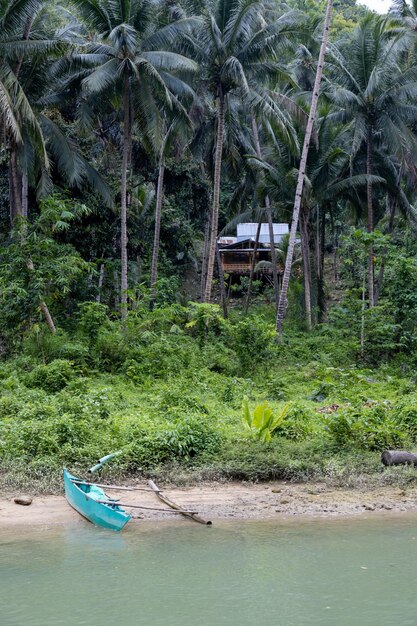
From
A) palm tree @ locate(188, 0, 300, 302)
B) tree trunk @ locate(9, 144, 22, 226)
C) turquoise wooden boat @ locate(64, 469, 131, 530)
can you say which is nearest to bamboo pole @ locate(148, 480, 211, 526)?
turquoise wooden boat @ locate(64, 469, 131, 530)

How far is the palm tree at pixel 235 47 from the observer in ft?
69.3

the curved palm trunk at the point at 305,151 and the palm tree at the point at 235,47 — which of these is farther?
the palm tree at the point at 235,47

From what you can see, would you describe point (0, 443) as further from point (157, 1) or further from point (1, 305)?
point (157, 1)

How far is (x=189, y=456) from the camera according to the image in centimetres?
1027

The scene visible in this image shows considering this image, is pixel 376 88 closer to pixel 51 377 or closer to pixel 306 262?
pixel 306 262

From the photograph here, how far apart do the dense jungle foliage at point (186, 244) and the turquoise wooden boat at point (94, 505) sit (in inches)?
34.6

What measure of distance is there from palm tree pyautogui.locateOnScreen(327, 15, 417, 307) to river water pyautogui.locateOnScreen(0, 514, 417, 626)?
16.6 metres

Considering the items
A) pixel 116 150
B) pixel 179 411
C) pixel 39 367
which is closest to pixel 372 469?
pixel 179 411

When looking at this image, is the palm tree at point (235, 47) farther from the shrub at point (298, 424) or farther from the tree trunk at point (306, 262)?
the shrub at point (298, 424)

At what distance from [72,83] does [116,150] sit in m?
5.66

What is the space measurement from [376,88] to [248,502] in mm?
18155

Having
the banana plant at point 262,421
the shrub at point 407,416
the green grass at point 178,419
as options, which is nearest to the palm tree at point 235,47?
the green grass at point 178,419

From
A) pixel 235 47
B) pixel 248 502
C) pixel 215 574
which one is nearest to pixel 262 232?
pixel 235 47

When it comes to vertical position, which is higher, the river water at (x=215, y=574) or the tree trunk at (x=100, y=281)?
the tree trunk at (x=100, y=281)
